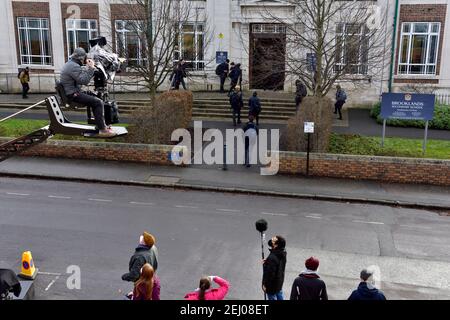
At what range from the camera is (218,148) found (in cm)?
2003

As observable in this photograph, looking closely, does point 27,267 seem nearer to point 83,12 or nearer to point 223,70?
point 223,70

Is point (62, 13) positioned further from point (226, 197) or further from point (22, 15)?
point (226, 197)

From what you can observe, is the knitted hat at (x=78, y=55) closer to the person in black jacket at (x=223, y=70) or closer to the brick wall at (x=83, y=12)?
the person in black jacket at (x=223, y=70)

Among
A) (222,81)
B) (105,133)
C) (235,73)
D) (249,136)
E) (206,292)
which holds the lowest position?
(249,136)

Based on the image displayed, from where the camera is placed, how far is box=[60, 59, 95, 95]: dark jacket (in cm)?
627

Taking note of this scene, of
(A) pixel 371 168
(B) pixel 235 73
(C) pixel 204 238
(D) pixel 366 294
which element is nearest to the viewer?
(D) pixel 366 294

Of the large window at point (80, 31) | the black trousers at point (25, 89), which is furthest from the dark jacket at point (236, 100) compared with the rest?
the black trousers at point (25, 89)

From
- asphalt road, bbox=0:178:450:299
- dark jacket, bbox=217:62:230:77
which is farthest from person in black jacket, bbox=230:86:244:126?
asphalt road, bbox=0:178:450:299

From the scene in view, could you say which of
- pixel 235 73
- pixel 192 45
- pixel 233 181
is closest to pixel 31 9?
pixel 192 45

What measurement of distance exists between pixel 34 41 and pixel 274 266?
1062 inches

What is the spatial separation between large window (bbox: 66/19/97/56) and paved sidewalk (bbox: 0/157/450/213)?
13.0 m

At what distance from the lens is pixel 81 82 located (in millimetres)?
6305

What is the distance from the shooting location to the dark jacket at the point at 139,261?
7.81m

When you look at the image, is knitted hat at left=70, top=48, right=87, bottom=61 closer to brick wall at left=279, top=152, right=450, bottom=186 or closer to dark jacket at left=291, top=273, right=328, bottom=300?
dark jacket at left=291, top=273, right=328, bottom=300
